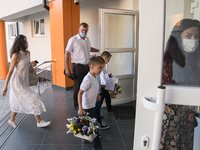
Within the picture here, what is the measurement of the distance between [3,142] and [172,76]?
2.74m

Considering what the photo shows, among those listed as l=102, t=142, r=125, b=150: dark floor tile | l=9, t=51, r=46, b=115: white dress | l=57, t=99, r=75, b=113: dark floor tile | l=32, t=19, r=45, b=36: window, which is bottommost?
l=102, t=142, r=125, b=150: dark floor tile

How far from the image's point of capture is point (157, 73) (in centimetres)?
70

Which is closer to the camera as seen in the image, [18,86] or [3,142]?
[3,142]

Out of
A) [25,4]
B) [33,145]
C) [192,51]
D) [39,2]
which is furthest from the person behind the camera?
[25,4]

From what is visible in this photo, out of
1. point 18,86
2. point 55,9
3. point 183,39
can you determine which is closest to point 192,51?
point 183,39

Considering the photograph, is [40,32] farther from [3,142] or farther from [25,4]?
[3,142]

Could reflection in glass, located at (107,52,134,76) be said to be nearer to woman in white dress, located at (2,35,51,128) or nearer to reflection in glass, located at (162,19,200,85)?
woman in white dress, located at (2,35,51,128)

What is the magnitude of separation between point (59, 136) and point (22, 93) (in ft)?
2.98

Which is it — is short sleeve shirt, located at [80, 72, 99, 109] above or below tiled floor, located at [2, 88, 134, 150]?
above

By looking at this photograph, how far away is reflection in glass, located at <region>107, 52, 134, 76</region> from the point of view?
405 cm

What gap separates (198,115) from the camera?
2.72 ft

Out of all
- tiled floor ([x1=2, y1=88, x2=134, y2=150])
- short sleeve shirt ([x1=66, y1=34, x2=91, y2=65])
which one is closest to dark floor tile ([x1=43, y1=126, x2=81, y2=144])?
tiled floor ([x1=2, y1=88, x2=134, y2=150])

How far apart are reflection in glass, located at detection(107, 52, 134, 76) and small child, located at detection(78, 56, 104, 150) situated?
1.69m

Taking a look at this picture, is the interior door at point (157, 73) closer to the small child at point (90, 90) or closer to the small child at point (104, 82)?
the small child at point (90, 90)
